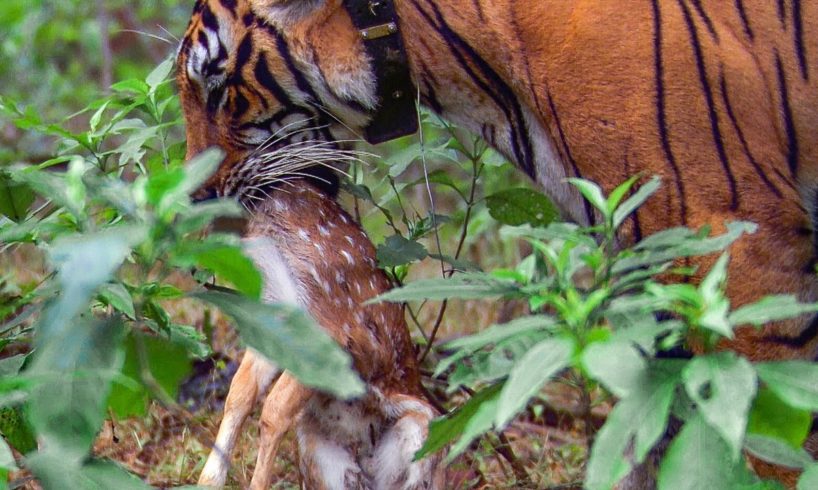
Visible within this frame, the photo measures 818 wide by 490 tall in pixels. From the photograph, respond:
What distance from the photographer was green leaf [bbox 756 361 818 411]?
1.68 metres

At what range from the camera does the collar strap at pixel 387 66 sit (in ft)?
9.64

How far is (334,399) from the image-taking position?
2879mm

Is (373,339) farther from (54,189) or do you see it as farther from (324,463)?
(54,189)

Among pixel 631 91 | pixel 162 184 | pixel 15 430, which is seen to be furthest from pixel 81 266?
pixel 631 91

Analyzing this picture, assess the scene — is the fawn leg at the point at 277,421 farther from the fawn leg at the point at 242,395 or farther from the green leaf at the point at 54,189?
the green leaf at the point at 54,189

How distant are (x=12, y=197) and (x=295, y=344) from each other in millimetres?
1380

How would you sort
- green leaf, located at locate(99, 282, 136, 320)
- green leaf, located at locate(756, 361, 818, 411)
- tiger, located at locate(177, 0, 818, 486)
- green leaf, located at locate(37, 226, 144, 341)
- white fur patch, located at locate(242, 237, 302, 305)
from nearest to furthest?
green leaf, located at locate(37, 226, 144, 341), green leaf, located at locate(756, 361, 818, 411), green leaf, located at locate(99, 282, 136, 320), tiger, located at locate(177, 0, 818, 486), white fur patch, located at locate(242, 237, 302, 305)

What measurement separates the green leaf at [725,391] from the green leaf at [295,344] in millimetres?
491

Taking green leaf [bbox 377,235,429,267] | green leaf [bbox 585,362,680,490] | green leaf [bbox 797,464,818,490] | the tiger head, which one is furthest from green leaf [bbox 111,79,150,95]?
green leaf [bbox 797,464,818,490]

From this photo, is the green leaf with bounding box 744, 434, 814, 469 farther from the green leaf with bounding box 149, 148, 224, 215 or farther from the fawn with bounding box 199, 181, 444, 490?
the fawn with bounding box 199, 181, 444, 490

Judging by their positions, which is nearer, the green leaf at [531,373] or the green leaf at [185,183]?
the green leaf at [531,373]

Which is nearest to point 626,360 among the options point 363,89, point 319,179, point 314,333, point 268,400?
point 314,333

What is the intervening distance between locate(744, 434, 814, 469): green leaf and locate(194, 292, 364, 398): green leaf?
608 mm

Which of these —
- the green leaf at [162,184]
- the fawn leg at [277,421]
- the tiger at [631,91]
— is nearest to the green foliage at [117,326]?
the green leaf at [162,184]
